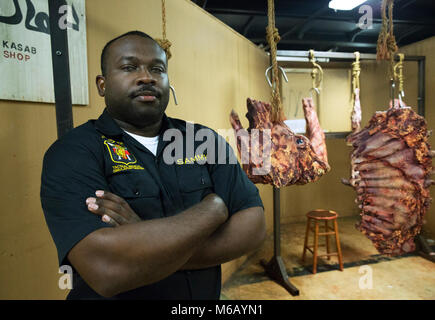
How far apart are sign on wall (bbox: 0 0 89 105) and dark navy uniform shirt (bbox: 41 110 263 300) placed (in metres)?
0.53

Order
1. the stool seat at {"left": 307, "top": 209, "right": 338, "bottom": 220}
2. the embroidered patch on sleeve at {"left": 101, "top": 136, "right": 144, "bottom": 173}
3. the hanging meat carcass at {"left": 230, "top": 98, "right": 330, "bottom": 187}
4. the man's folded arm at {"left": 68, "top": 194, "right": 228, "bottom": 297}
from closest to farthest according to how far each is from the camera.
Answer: the man's folded arm at {"left": 68, "top": 194, "right": 228, "bottom": 297} < the embroidered patch on sleeve at {"left": 101, "top": 136, "right": 144, "bottom": 173} < the hanging meat carcass at {"left": 230, "top": 98, "right": 330, "bottom": 187} < the stool seat at {"left": 307, "top": 209, "right": 338, "bottom": 220}

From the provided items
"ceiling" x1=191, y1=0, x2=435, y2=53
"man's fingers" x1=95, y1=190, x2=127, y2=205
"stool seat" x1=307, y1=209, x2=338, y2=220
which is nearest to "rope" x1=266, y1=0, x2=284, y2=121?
"man's fingers" x1=95, y1=190, x2=127, y2=205

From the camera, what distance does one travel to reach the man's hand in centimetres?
88

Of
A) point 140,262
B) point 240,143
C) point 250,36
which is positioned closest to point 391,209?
point 240,143

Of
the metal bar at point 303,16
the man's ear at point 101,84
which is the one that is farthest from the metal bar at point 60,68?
the metal bar at point 303,16

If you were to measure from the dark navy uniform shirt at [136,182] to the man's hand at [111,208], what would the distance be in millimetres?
20

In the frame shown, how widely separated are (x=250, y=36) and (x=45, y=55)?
3.68 metres

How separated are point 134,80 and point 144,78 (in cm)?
4

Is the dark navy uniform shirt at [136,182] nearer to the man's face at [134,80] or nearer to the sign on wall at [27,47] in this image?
the man's face at [134,80]

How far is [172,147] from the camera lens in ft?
3.91

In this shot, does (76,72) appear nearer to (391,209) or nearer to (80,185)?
(80,185)

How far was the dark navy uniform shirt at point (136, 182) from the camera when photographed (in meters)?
0.89

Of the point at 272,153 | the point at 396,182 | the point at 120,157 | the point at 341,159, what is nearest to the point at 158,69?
the point at 120,157

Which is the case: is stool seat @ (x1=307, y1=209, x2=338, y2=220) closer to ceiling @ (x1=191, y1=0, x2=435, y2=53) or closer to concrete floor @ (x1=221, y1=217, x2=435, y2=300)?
concrete floor @ (x1=221, y1=217, x2=435, y2=300)
